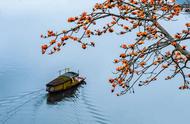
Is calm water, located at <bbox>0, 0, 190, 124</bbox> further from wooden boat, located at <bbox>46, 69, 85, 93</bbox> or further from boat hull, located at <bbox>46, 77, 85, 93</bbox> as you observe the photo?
wooden boat, located at <bbox>46, 69, 85, 93</bbox>

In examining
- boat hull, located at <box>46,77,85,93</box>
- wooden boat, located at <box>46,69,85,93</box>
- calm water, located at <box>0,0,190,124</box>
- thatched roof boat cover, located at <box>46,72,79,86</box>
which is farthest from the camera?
thatched roof boat cover, located at <box>46,72,79,86</box>

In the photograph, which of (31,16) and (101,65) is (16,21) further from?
(101,65)

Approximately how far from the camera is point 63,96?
218 feet

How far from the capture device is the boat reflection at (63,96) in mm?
63300

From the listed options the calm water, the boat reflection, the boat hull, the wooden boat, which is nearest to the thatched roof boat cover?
the wooden boat

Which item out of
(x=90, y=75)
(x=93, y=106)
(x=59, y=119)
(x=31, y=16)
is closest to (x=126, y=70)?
(x=59, y=119)

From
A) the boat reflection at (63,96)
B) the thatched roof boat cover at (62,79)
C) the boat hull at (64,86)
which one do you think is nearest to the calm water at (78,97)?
the boat reflection at (63,96)

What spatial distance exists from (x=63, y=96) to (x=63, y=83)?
250cm

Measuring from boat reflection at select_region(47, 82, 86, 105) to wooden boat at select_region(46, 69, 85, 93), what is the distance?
1.07 m

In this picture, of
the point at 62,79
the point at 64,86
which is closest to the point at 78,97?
the point at 64,86

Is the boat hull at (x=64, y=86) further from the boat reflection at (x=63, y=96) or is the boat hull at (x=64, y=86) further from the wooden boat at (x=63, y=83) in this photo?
the boat reflection at (x=63, y=96)

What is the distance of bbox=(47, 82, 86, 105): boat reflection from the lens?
63300mm

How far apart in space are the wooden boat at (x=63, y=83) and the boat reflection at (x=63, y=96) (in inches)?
42.2

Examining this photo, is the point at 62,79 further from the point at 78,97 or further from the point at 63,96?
the point at 78,97
